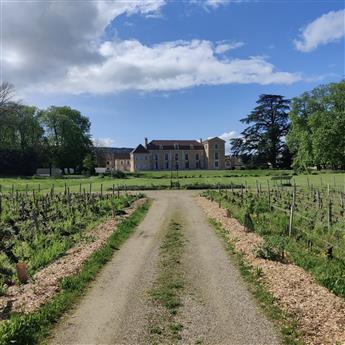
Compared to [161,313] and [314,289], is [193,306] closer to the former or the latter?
[161,313]

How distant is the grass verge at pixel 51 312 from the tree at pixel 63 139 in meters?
79.2

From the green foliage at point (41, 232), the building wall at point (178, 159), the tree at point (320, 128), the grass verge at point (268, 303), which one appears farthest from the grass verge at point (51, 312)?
the building wall at point (178, 159)

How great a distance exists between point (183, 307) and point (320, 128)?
189 feet

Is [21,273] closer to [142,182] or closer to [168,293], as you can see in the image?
[168,293]

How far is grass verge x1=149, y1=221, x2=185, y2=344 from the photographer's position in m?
7.18

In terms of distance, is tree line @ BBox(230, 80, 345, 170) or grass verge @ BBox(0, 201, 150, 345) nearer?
grass verge @ BBox(0, 201, 150, 345)

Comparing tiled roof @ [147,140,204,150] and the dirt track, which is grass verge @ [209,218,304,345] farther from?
tiled roof @ [147,140,204,150]

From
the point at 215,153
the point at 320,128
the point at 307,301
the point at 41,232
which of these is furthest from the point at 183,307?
the point at 215,153

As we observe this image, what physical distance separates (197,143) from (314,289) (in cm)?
12079

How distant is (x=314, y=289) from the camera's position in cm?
902

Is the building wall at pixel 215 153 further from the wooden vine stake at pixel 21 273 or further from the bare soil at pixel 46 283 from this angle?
the wooden vine stake at pixel 21 273

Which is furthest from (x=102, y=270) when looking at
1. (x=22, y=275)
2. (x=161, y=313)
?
(x=161, y=313)

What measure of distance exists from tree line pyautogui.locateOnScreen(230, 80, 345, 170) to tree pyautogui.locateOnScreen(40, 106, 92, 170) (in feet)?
112

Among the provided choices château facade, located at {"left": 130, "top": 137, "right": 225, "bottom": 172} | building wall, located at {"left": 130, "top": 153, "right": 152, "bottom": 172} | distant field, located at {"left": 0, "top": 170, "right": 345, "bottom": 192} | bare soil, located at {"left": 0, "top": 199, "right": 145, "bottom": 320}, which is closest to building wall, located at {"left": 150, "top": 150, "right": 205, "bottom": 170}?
château facade, located at {"left": 130, "top": 137, "right": 225, "bottom": 172}
